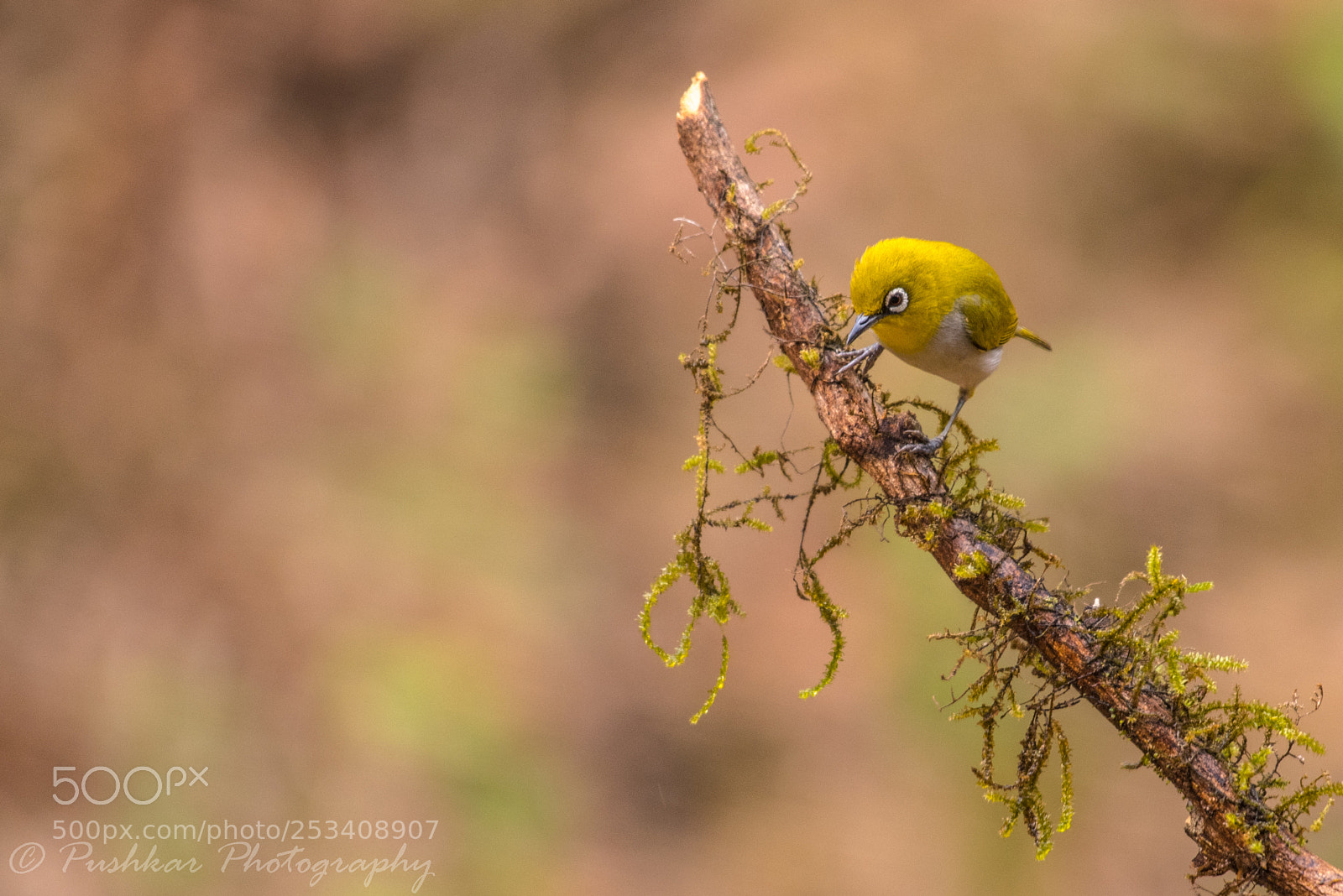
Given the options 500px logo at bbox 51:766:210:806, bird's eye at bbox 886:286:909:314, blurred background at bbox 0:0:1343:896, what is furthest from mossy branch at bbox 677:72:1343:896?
500px logo at bbox 51:766:210:806

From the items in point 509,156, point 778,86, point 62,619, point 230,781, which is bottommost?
point 230,781

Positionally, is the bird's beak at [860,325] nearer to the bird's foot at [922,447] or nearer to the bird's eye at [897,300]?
the bird's eye at [897,300]

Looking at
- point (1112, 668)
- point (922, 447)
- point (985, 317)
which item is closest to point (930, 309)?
point (985, 317)

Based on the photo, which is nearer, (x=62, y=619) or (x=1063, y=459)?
(x=1063, y=459)

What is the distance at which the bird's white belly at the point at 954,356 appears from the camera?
2.86 metres

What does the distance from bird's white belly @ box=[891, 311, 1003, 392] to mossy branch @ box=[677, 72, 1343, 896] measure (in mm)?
408

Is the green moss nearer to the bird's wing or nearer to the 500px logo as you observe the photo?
the bird's wing

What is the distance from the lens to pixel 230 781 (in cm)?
603

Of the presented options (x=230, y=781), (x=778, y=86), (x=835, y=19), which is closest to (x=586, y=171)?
(x=778, y=86)

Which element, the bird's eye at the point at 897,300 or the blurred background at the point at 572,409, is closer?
the bird's eye at the point at 897,300

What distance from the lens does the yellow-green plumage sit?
2.68m

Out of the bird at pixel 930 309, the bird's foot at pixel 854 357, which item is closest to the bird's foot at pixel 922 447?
the bird at pixel 930 309

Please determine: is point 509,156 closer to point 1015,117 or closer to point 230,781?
point 1015,117

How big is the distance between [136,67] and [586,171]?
4.00m
